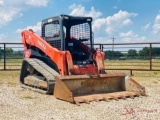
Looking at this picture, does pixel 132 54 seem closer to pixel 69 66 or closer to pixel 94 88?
pixel 94 88

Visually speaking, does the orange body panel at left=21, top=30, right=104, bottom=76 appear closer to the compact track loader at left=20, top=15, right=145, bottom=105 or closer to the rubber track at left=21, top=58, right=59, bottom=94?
the compact track loader at left=20, top=15, right=145, bottom=105

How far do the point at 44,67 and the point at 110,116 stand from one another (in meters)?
3.84

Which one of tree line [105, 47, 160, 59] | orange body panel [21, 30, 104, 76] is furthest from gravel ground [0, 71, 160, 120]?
tree line [105, 47, 160, 59]

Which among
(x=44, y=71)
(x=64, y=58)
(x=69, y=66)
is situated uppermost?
(x=64, y=58)

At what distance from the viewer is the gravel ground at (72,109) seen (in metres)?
5.94

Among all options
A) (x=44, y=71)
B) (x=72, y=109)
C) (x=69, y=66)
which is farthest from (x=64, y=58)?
(x=72, y=109)

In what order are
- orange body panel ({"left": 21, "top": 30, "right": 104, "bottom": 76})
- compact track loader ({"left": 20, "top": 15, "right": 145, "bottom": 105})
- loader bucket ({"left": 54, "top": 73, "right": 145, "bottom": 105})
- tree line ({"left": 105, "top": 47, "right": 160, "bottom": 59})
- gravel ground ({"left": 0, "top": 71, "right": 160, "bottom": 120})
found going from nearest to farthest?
Result: gravel ground ({"left": 0, "top": 71, "right": 160, "bottom": 120}) < loader bucket ({"left": 54, "top": 73, "right": 145, "bottom": 105}) < compact track loader ({"left": 20, "top": 15, "right": 145, "bottom": 105}) < orange body panel ({"left": 21, "top": 30, "right": 104, "bottom": 76}) < tree line ({"left": 105, "top": 47, "right": 160, "bottom": 59})

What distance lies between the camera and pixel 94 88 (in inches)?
335

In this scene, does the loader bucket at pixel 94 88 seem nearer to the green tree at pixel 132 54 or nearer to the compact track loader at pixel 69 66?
the compact track loader at pixel 69 66

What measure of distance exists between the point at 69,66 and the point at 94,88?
0.98 metres

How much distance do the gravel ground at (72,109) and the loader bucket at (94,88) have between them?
0.23 meters

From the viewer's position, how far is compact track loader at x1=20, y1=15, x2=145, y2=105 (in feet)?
26.3

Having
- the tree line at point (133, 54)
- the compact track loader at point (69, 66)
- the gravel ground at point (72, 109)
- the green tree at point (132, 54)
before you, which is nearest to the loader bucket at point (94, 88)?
the compact track loader at point (69, 66)

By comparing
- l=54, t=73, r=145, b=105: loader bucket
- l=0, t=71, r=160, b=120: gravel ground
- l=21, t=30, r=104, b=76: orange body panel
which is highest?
l=21, t=30, r=104, b=76: orange body panel
